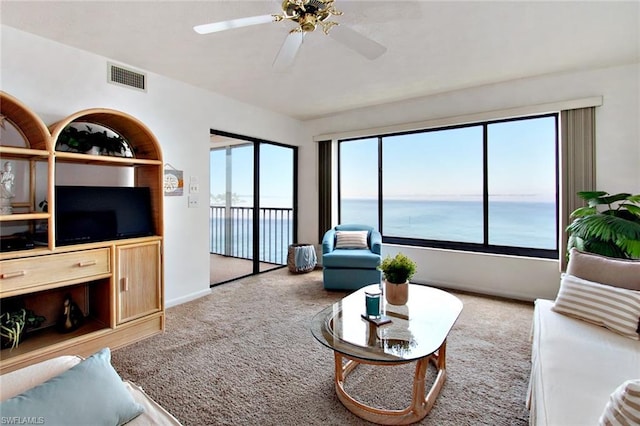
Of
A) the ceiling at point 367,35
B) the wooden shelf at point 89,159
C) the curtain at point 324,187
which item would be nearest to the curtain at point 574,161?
the ceiling at point 367,35

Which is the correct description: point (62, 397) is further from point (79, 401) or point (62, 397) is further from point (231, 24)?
point (231, 24)

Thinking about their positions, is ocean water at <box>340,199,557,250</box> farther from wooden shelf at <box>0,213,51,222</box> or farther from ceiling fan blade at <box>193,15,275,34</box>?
wooden shelf at <box>0,213,51,222</box>

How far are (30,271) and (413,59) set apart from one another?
3.51 m

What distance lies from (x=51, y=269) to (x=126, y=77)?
1.94 meters

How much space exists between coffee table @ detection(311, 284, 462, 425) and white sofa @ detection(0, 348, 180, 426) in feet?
2.95

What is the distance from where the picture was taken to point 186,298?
356 centimetres

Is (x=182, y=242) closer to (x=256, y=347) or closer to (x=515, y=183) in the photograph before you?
(x=256, y=347)

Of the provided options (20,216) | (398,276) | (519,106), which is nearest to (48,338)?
(20,216)

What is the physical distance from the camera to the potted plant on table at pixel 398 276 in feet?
7.32

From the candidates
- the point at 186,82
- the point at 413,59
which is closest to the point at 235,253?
the point at 186,82

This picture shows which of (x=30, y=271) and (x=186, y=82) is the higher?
(x=186, y=82)

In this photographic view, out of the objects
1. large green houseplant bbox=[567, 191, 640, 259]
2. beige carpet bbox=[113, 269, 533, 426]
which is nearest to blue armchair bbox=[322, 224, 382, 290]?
beige carpet bbox=[113, 269, 533, 426]

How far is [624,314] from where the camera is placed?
180 cm

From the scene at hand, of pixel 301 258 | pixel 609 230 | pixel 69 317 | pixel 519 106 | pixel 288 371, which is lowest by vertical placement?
pixel 288 371
